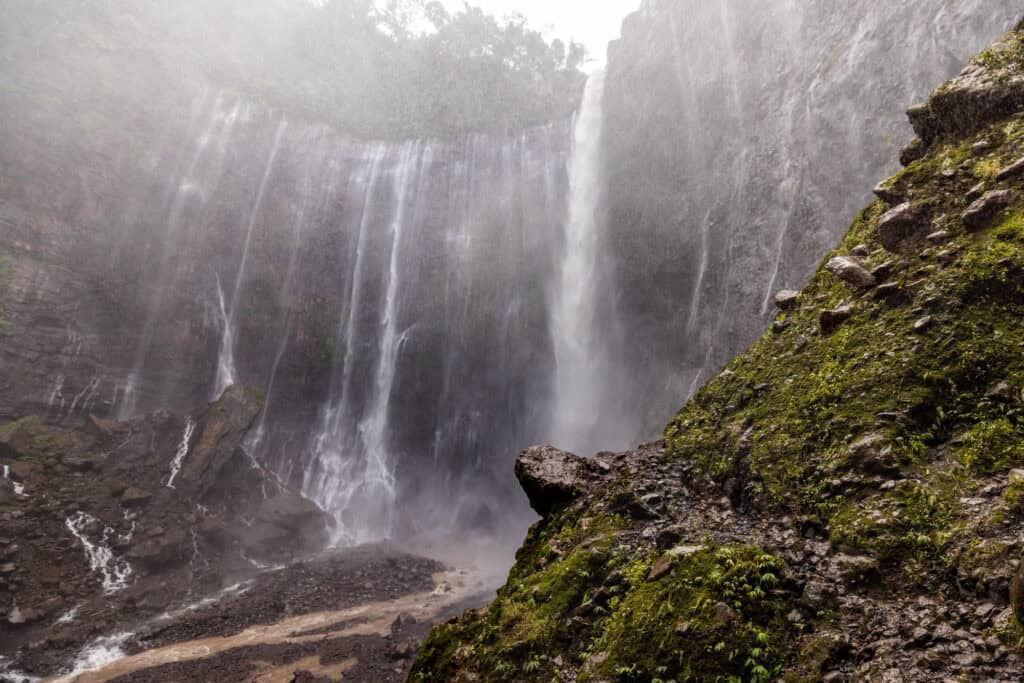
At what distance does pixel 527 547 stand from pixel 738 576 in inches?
107

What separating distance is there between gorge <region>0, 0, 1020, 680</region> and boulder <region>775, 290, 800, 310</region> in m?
11.7

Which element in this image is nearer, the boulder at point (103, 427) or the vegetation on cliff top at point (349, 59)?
the boulder at point (103, 427)

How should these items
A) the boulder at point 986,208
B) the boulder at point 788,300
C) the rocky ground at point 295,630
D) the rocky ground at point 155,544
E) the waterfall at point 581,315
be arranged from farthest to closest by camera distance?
the waterfall at point 581,315
the rocky ground at point 155,544
the rocky ground at point 295,630
the boulder at point 788,300
the boulder at point 986,208

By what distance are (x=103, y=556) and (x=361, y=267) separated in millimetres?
18453

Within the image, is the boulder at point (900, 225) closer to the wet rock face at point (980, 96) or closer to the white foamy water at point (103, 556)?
the wet rock face at point (980, 96)

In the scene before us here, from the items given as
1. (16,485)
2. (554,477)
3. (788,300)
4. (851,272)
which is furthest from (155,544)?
(851,272)

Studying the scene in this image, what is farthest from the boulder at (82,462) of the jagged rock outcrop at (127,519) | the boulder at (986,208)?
the boulder at (986,208)

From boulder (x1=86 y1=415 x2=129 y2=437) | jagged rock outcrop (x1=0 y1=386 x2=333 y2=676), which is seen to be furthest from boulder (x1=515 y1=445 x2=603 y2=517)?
boulder (x1=86 y1=415 x2=129 y2=437)

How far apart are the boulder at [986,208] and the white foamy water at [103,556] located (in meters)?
23.9

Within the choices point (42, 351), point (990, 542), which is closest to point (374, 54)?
point (42, 351)

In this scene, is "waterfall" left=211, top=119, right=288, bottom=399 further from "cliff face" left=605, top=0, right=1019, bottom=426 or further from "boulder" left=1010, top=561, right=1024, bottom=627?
"boulder" left=1010, top=561, right=1024, bottom=627

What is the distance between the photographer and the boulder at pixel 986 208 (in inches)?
167

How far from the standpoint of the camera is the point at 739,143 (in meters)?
→ 20.1

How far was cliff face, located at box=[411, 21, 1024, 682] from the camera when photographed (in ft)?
9.91
